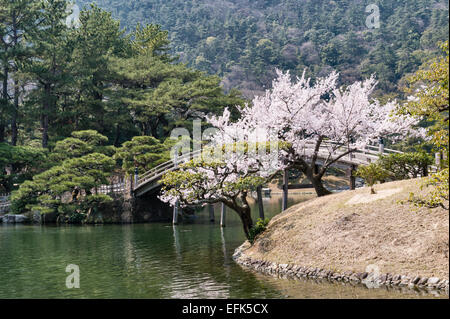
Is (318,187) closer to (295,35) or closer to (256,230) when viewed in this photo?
(256,230)

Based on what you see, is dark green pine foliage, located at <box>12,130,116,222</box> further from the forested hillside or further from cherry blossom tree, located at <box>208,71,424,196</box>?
Result: the forested hillside

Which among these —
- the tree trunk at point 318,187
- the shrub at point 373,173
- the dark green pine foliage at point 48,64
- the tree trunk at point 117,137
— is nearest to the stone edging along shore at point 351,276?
the tree trunk at point 318,187

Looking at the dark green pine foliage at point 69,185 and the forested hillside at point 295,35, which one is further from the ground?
the forested hillside at point 295,35

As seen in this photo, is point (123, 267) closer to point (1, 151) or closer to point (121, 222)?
point (121, 222)

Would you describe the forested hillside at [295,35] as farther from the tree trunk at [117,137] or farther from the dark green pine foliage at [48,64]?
the dark green pine foliage at [48,64]

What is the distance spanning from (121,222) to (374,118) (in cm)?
2092

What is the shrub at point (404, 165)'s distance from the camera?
21.3 m

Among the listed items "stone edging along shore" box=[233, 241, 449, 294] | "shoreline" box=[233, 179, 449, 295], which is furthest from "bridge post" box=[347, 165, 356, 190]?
"stone edging along shore" box=[233, 241, 449, 294]

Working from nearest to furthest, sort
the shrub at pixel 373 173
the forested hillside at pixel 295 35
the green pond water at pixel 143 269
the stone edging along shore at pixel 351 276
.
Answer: the stone edging along shore at pixel 351 276, the green pond water at pixel 143 269, the shrub at pixel 373 173, the forested hillside at pixel 295 35

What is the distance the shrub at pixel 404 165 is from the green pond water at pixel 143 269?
7.99m

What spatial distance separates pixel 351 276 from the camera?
14.3m

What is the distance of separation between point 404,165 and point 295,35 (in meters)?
121

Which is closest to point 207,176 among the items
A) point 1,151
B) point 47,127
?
point 1,151

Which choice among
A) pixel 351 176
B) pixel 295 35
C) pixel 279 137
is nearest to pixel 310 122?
pixel 279 137
